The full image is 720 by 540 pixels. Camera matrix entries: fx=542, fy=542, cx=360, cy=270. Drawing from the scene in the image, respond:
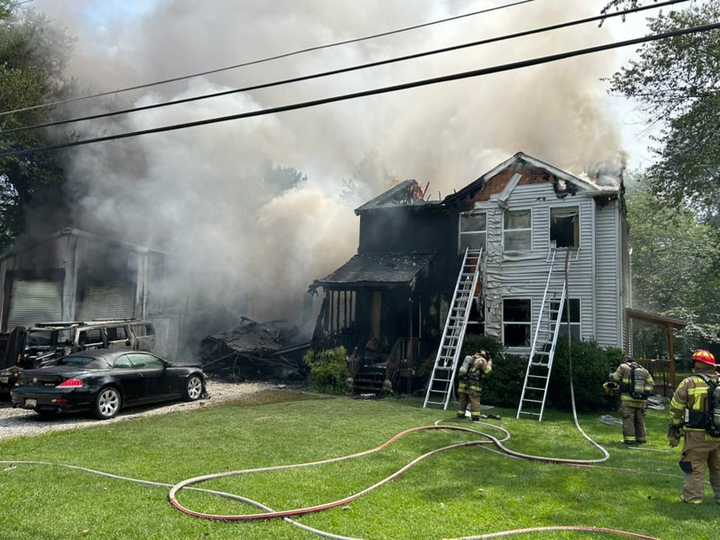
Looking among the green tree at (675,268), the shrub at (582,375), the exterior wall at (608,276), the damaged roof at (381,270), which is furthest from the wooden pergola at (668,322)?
the green tree at (675,268)

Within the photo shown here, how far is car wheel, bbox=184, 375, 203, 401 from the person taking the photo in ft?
39.4

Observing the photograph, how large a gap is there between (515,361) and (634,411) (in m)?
4.19

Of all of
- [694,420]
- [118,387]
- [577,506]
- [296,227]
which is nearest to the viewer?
[577,506]

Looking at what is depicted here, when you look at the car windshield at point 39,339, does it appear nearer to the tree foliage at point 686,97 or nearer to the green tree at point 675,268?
the tree foliage at point 686,97

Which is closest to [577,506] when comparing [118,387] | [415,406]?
[415,406]

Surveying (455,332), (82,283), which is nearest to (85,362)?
(455,332)

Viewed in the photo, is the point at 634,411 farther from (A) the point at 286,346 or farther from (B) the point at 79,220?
(B) the point at 79,220

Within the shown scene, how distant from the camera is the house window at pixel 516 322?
1515 cm

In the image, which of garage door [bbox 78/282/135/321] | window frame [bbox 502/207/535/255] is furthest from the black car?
window frame [bbox 502/207/535/255]

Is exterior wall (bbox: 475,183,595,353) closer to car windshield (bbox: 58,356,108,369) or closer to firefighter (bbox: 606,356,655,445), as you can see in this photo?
firefighter (bbox: 606,356,655,445)

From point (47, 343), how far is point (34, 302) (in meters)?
9.11

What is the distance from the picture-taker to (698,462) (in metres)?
5.74

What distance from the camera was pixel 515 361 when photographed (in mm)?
12945

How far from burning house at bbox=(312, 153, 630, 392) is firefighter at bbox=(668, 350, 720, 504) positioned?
7486mm
